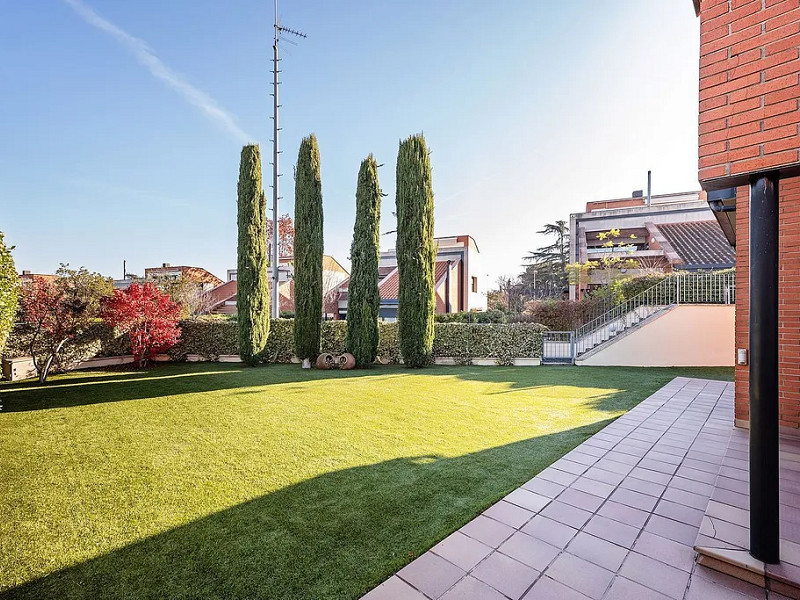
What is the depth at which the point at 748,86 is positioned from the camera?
2.47m

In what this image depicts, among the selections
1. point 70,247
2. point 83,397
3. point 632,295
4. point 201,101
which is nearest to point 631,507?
point 83,397

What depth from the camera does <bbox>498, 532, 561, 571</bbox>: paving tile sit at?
254 centimetres

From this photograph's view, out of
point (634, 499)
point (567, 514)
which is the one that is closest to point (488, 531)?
point (567, 514)

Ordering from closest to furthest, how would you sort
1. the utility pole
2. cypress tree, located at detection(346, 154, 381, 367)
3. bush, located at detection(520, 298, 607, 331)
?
cypress tree, located at detection(346, 154, 381, 367) → bush, located at detection(520, 298, 607, 331) → the utility pole

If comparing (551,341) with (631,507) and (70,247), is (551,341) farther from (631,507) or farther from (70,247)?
(70,247)

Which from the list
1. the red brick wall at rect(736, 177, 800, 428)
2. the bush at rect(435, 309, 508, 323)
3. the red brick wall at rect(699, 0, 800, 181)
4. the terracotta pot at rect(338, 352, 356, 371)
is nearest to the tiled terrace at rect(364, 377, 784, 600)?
the red brick wall at rect(736, 177, 800, 428)

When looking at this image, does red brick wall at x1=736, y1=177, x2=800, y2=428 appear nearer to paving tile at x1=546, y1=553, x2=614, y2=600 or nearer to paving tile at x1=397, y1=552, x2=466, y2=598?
paving tile at x1=546, y1=553, x2=614, y2=600

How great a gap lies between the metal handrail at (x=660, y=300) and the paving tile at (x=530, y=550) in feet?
38.8

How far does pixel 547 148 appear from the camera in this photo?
1448 centimetres

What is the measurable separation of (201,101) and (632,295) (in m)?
18.5

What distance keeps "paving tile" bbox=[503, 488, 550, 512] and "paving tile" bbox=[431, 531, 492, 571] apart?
0.78 metres

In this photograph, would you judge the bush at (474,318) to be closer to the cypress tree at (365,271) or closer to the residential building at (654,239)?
the residential building at (654,239)

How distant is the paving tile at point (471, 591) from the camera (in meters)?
2.20

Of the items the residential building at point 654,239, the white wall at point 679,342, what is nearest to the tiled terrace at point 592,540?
the white wall at point 679,342
